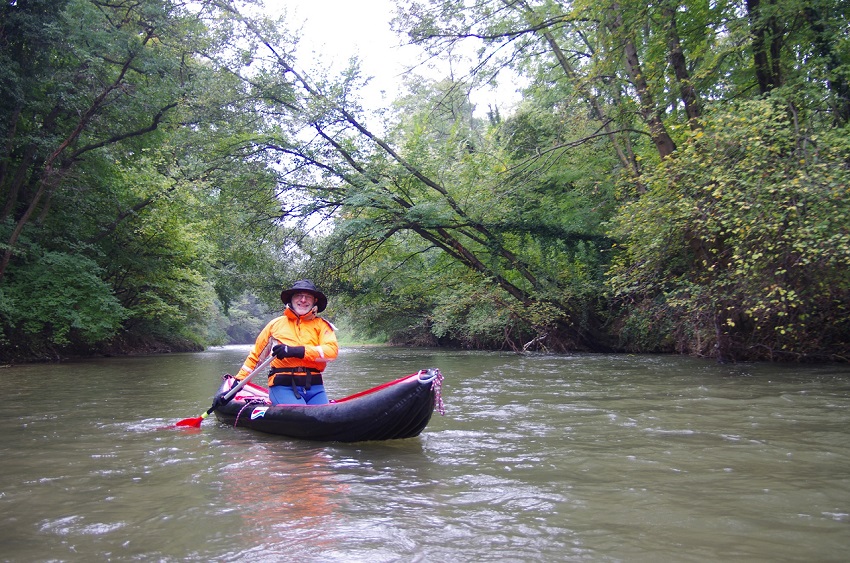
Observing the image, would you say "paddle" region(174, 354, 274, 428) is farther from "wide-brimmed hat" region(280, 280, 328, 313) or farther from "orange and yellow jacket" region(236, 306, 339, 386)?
"wide-brimmed hat" region(280, 280, 328, 313)

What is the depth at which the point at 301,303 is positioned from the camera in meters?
5.97

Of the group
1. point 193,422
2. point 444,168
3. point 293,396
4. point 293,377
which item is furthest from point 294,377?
point 444,168

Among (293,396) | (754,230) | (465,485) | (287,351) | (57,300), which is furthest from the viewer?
(57,300)

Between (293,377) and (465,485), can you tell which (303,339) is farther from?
(465,485)

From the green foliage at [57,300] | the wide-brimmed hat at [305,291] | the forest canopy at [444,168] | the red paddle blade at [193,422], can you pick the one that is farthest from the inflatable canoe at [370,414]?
the green foliage at [57,300]

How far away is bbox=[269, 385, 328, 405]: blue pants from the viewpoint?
6000 mm

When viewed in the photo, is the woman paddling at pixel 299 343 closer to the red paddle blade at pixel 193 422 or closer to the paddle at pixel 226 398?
the paddle at pixel 226 398

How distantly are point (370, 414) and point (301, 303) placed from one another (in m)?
1.50

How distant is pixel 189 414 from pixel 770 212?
25.5 feet

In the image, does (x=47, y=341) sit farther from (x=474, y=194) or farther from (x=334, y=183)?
(x=474, y=194)

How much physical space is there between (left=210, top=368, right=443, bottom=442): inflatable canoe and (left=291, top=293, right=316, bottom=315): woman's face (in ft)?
3.12

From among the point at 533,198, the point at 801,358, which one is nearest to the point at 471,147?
Answer: the point at 533,198

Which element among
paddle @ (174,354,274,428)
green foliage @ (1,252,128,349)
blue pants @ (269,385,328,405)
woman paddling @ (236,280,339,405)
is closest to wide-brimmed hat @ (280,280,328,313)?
woman paddling @ (236,280,339,405)

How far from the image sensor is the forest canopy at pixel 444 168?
9758mm
